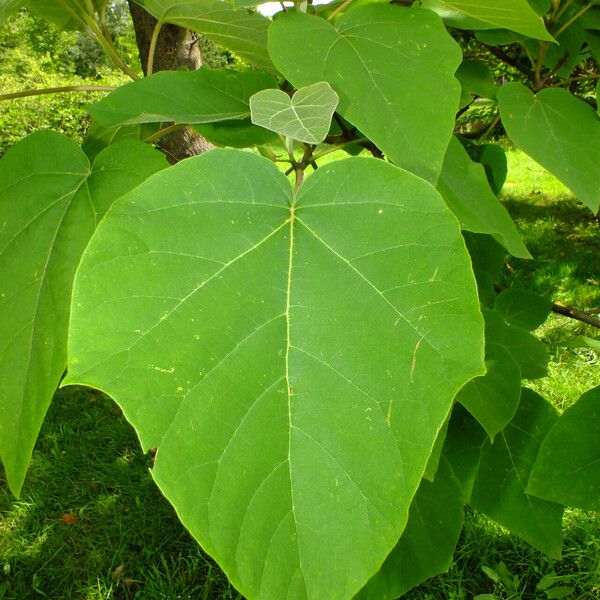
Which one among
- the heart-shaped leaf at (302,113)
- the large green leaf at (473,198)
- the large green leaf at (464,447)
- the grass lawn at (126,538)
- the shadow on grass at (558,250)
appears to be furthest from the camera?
the shadow on grass at (558,250)

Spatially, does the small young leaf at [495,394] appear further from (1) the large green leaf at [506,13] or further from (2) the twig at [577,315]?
(1) the large green leaf at [506,13]

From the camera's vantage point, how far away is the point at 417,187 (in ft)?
1.70

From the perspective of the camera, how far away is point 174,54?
1.70 meters

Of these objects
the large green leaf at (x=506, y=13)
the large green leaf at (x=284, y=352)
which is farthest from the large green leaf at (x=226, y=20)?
the large green leaf at (x=284, y=352)

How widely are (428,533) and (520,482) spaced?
18 cm

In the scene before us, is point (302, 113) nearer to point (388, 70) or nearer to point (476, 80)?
point (388, 70)

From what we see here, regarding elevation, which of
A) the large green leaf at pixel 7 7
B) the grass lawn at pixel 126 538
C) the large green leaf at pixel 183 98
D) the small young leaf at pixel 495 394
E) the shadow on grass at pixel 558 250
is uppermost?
the large green leaf at pixel 7 7

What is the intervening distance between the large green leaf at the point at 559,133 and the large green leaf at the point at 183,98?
0.31 m

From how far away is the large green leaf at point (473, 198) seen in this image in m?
0.66

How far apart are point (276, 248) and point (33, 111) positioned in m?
8.29

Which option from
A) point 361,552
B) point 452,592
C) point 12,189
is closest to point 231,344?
point 361,552

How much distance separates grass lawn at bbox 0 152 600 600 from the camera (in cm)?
210

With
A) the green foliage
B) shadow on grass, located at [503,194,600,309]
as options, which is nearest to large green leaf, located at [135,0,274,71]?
the green foliage

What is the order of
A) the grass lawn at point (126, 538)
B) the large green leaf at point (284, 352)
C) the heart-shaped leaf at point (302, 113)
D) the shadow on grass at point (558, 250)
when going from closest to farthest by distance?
the large green leaf at point (284, 352), the heart-shaped leaf at point (302, 113), the grass lawn at point (126, 538), the shadow on grass at point (558, 250)
